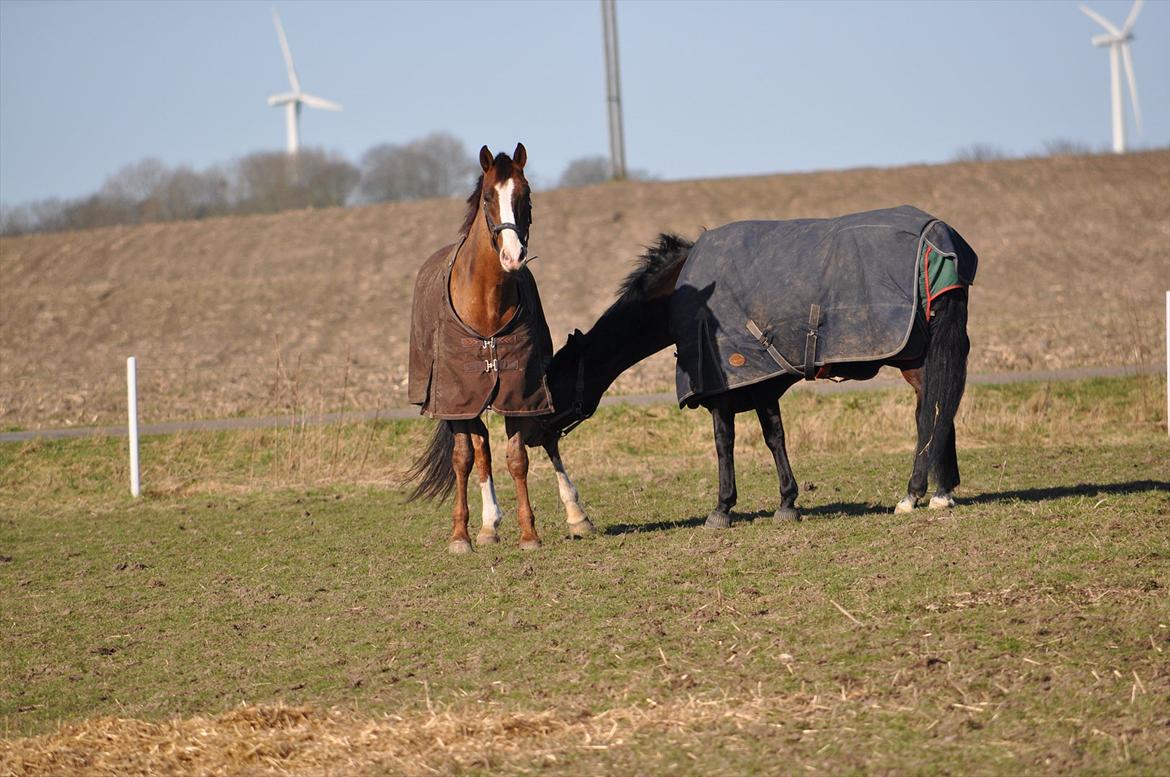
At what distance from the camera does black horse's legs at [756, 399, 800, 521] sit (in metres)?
9.66

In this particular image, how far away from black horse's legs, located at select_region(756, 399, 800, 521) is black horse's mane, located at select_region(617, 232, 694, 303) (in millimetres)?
1237

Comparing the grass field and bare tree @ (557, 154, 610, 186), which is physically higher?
bare tree @ (557, 154, 610, 186)

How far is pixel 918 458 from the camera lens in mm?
9062

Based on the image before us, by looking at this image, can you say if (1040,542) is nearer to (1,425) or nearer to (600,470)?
(600,470)

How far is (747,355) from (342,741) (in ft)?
15.3

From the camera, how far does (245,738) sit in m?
5.59

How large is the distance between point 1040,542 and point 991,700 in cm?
272

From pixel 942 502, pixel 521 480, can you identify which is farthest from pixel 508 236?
pixel 942 502

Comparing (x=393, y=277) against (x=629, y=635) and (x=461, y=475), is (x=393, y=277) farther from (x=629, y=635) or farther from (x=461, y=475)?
(x=629, y=635)

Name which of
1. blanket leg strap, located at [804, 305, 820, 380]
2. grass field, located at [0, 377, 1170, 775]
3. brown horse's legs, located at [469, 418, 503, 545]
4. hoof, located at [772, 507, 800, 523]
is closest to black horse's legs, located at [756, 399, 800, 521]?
hoof, located at [772, 507, 800, 523]

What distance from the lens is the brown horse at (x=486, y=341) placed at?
27.4ft

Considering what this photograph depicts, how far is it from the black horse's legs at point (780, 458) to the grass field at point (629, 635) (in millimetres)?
185

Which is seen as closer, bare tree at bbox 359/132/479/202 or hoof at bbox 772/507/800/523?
hoof at bbox 772/507/800/523

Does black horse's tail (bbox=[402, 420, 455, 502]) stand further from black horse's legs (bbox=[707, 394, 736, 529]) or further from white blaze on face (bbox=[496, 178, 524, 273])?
white blaze on face (bbox=[496, 178, 524, 273])
